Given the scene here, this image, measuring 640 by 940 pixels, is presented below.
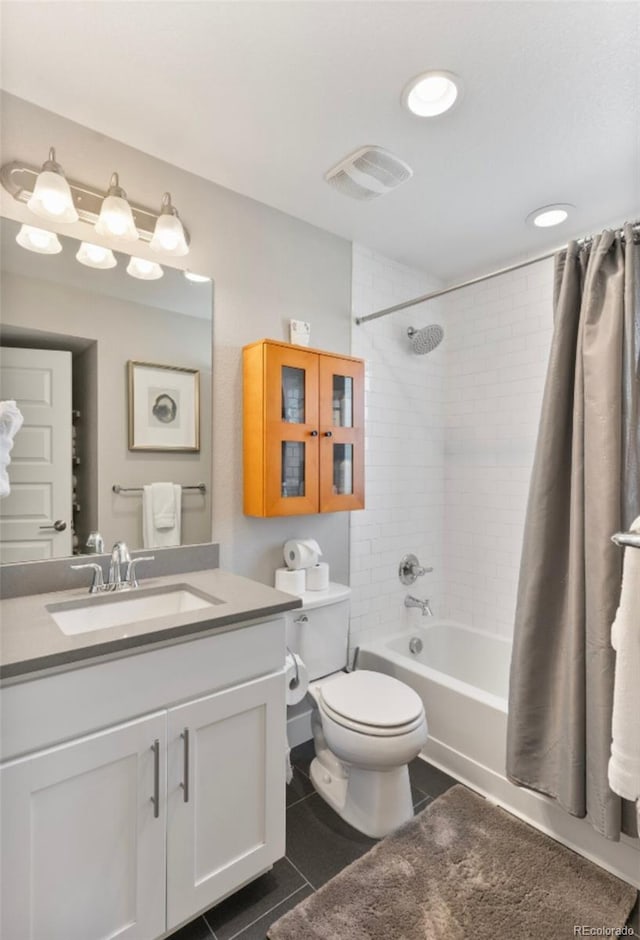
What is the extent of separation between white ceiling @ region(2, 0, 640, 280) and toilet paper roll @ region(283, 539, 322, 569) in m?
1.52

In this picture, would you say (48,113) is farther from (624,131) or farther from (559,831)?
(559,831)

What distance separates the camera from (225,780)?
1235 mm

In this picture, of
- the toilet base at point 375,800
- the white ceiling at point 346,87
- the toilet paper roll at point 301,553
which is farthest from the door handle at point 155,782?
the white ceiling at point 346,87

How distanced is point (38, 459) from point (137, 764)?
3.16 feet

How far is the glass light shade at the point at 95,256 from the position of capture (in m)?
1.54

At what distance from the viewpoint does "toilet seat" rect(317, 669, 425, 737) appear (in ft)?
5.09

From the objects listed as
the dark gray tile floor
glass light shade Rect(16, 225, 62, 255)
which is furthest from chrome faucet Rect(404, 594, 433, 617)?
glass light shade Rect(16, 225, 62, 255)

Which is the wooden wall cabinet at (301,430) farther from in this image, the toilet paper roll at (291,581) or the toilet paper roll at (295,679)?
the toilet paper roll at (295,679)

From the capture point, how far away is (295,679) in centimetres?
177

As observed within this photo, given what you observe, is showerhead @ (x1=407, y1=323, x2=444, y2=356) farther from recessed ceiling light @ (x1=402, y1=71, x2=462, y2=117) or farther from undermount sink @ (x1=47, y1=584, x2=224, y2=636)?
undermount sink @ (x1=47, y1=584, x2=224, y2=636)

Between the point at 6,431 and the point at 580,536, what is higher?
the point at 6,431

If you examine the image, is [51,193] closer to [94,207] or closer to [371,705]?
[94,207]

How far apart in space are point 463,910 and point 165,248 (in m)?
2.35

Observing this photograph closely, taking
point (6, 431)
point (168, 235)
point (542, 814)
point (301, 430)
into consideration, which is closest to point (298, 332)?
point (301, 430)
